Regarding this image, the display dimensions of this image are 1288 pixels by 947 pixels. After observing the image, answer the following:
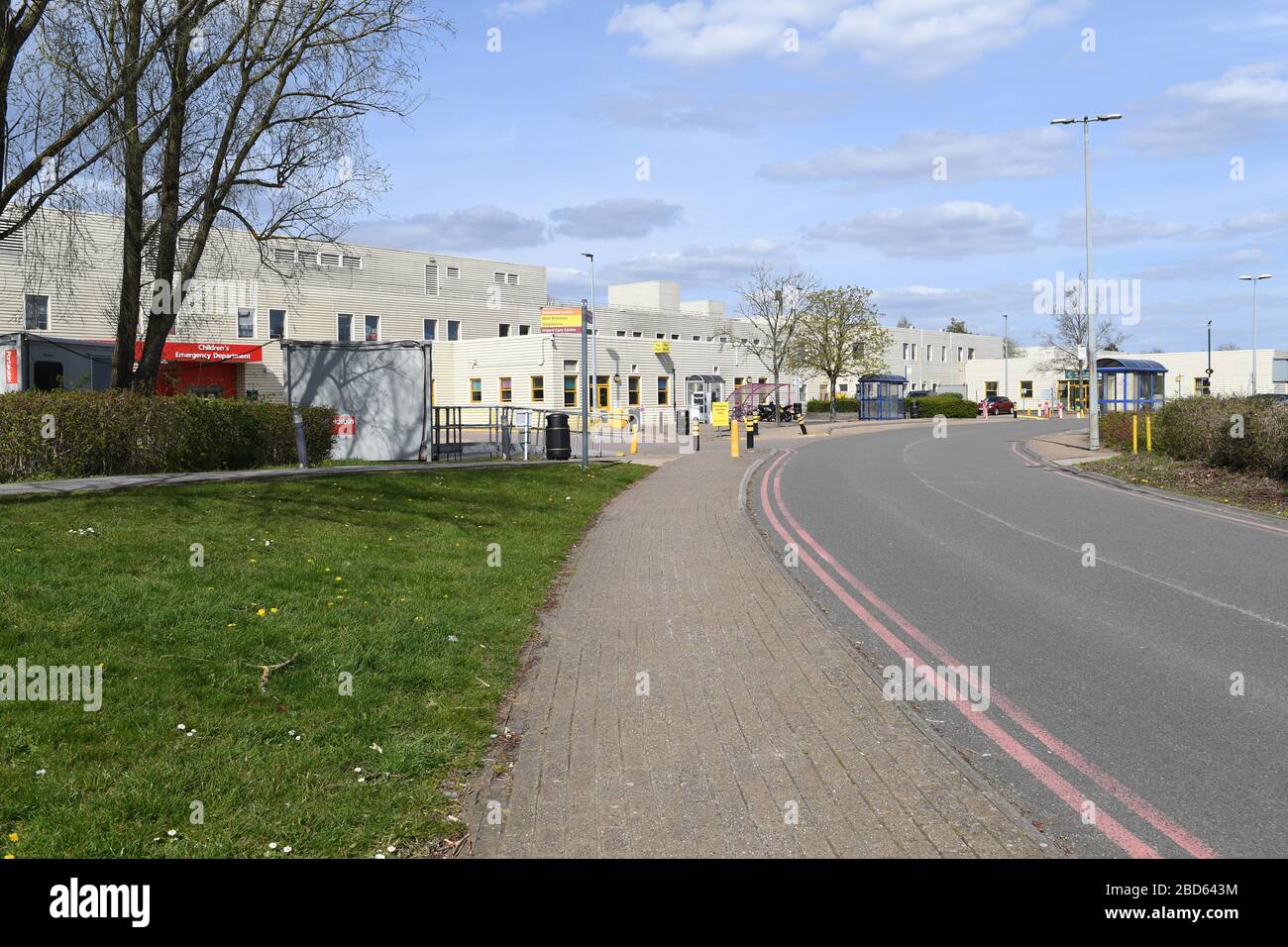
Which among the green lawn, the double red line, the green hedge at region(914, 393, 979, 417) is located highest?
the green hedge at region(914, 393, 979, 417)

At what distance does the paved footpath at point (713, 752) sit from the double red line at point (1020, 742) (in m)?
0.41

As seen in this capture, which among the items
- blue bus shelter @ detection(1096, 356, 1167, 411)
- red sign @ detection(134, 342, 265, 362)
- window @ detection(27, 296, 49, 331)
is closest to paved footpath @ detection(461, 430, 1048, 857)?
blue bus shelter @ detection(1096, 356, 1167, 411)

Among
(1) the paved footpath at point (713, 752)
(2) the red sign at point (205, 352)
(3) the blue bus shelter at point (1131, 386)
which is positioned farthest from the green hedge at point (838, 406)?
(1) the paved footpath at point (713, 752)

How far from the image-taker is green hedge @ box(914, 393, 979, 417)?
7406 centimetres

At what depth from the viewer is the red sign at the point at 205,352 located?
46312 mm

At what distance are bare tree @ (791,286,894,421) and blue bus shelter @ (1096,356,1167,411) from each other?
20061 mm

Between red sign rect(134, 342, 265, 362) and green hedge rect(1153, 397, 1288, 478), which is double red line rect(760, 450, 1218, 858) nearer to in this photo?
green hedge rect(1153, 397, 1288, 478)

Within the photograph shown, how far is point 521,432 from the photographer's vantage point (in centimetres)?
3044

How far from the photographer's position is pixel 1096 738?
5781 millimetres

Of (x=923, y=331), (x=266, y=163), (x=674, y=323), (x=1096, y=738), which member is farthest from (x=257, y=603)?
(x=923, y=331)

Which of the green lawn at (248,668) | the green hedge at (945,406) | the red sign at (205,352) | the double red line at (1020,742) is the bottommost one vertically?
the double red line at (1020,742)

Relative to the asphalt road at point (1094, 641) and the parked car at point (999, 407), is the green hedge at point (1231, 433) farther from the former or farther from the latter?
the parked car at point (999, 407)

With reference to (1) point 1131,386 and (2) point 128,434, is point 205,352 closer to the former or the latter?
(2) point 128,434
